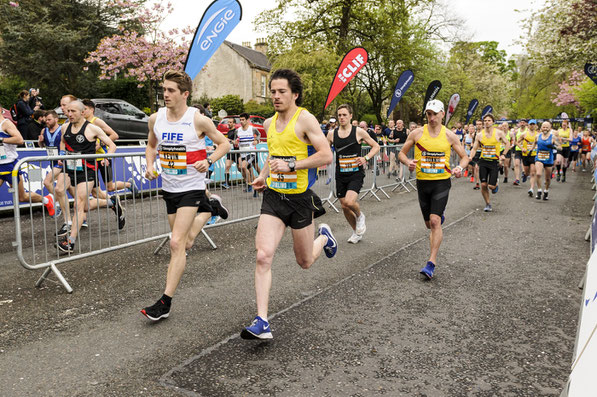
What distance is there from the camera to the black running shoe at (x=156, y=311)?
12.9 ft

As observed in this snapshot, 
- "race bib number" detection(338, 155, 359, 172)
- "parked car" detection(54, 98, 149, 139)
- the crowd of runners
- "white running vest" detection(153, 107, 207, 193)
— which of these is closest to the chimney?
"parked car" detection(54, 98, 149, 139)

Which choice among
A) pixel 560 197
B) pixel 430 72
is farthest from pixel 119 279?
pixel 430 72

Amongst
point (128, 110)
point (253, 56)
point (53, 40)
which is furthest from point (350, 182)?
point (253, 56)

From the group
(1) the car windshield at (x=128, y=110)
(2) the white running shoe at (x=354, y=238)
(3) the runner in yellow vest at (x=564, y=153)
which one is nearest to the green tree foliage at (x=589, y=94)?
(3) the runner in yellow vest at (x=564, y=153)

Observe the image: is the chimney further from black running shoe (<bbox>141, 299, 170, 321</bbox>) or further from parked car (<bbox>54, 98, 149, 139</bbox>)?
black running shoe (<bbox>141, 299, 170, 321</bbox>)

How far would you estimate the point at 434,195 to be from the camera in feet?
18.7

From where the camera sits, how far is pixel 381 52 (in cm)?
3206

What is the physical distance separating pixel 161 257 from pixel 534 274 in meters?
4.71

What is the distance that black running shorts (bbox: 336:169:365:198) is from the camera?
7.28m

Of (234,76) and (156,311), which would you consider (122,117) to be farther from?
(234,76)

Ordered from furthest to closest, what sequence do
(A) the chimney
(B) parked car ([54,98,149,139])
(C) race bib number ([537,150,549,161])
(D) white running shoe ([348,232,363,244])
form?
1. (A) the chimney
2. (B) parked car ([54,98,149,139])
3. (C) race bib number ([537,150,549,161])
4. (D) white running shoe ([348,232,363,244])

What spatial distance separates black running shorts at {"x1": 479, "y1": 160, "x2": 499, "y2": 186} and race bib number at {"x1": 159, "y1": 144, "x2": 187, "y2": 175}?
27.4ft

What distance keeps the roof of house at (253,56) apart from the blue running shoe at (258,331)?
4464 cm

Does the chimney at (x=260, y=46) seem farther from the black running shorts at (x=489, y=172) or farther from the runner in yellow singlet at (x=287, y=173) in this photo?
the runner in yellow singlet at (x=287, y=173)
